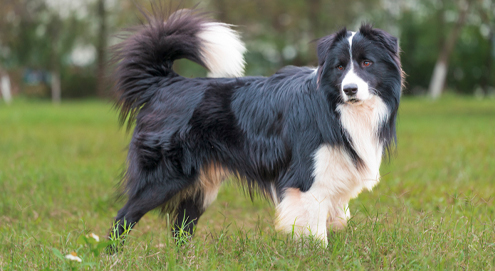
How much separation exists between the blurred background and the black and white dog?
678 inches

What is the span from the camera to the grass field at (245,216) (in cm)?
306

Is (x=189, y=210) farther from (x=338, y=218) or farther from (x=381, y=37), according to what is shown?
(x=381, y=37)

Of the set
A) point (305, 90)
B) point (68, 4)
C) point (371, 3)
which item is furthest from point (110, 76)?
point (68, 4)

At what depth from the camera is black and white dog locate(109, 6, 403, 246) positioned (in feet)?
11.0

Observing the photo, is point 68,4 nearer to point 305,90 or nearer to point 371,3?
point 371,3

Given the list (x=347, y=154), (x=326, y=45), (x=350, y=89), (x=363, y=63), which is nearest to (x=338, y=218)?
(x=347, y=154)

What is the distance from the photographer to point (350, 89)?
10.3 ft

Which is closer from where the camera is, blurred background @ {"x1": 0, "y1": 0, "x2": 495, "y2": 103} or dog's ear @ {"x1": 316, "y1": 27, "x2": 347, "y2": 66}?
dog's ear @ {"x1": 316, "y1": 27, "x2": 347, "y2": 66}

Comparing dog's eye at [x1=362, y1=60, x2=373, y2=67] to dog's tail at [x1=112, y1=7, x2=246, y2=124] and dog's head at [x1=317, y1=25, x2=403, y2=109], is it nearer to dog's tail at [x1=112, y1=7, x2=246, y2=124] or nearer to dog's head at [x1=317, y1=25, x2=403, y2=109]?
dog's head at [x1=317, y1=25, x2=403, y2=109]

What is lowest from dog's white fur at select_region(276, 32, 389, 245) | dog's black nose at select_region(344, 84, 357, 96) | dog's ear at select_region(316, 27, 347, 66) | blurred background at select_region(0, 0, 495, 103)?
blurred background at select_region(0, 0, 495, 103)

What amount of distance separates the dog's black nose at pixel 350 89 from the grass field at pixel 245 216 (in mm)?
982

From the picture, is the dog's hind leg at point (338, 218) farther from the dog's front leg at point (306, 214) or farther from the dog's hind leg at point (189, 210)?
the dog's hind leg at point (189, 210)

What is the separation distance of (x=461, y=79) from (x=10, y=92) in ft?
84.8

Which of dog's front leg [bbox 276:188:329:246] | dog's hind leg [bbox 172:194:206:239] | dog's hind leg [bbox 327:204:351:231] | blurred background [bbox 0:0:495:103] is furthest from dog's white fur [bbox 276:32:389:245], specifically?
blurred background [bbox 0:0:495:103]
